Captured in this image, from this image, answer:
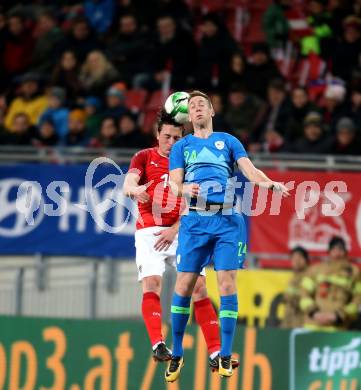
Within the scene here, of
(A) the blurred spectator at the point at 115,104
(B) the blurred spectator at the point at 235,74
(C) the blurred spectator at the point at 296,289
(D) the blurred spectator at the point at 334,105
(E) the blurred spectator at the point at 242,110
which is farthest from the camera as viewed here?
(B) the blurred spectator at the point at 235,74

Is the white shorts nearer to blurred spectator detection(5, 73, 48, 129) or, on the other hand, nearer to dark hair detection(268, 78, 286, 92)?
dark hair detection(268, 78, 286, 92)

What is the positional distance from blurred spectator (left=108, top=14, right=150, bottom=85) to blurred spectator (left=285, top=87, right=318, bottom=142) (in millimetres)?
2965

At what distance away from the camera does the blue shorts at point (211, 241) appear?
10234 millimetres

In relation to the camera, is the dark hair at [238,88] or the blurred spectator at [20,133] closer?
the dark hair at [238,88]

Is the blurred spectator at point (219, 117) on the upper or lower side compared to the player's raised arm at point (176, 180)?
upper

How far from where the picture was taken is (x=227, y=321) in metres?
10.4

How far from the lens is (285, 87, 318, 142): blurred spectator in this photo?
16906mm

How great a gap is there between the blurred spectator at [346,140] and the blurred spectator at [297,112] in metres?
0.81

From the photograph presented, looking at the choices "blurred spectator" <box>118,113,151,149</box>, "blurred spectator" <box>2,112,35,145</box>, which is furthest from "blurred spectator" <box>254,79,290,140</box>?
"blurred spectator" <box>2,112,35,145</box>

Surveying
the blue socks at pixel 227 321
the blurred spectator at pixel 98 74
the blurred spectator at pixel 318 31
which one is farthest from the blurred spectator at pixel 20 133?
the blue socks at pixel 227 321

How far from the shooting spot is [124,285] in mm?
17391

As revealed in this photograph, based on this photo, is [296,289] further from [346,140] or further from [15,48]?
[15,48]

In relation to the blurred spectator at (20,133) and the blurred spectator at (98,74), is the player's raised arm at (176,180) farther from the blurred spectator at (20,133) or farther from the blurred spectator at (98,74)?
the blurred spectator at (98,74)

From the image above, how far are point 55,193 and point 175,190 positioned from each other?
672 centimetres
